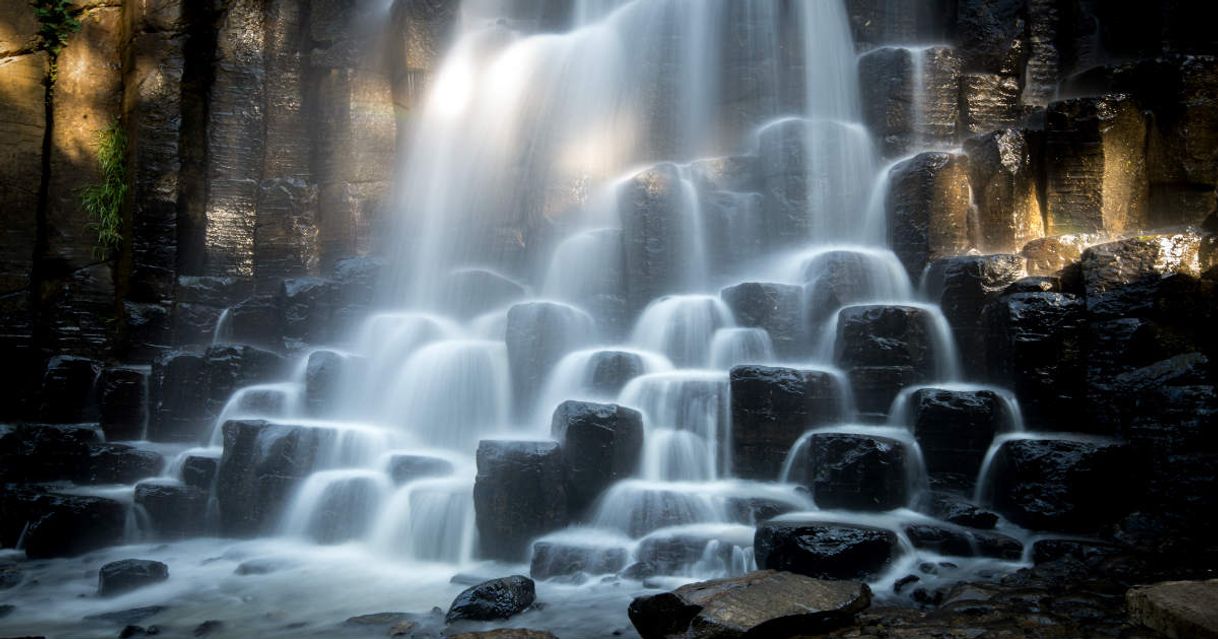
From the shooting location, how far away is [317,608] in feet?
19.7

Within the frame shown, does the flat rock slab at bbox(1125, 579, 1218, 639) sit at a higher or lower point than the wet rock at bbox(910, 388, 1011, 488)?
lower

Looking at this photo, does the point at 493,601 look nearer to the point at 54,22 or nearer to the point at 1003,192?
the point at 1003,192

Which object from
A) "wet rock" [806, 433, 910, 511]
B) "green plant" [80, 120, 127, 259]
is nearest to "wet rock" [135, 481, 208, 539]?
"green plant" [80, 120, 127, 259]

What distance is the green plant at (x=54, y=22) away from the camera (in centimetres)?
1163

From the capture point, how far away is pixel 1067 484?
260 inches

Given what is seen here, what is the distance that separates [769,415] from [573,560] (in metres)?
2.48

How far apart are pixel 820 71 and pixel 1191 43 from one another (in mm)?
5540

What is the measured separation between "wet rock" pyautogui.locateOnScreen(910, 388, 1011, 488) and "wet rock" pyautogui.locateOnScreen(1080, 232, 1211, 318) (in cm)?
187

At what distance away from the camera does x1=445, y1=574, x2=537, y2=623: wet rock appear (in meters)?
5.44

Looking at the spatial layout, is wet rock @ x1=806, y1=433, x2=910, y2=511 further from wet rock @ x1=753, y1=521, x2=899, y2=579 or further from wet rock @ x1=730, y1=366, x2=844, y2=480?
→ wet rock @ x1=753, y1=521, x2=899, y2=579

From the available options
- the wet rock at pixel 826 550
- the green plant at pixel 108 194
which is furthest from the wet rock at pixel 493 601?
the green plant at pixel 108 194

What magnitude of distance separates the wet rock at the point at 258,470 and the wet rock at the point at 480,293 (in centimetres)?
402

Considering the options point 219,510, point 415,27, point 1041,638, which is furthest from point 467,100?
point 1041,638

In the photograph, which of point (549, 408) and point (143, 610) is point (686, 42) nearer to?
point (549, 408)
